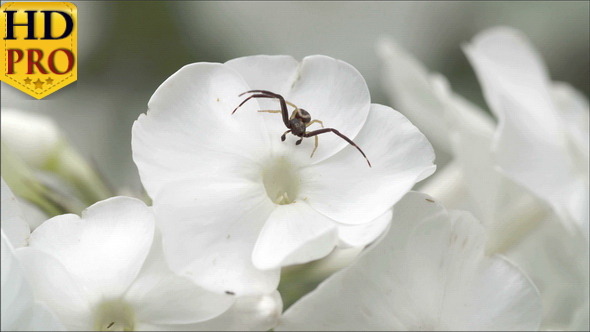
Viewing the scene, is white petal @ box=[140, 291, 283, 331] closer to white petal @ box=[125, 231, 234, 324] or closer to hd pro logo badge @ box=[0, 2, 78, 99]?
white petal @ box=[125, 231, 234, 324]

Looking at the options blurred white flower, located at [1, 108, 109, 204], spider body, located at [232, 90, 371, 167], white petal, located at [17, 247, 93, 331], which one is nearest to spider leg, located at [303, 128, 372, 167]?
spider body, located at [232, 90, 371, 167]

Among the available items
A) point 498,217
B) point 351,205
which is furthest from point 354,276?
point 498,217

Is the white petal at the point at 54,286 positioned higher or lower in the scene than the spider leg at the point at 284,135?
lower

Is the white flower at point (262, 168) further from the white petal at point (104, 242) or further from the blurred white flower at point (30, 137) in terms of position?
the blurred white flower at point (30, 137)

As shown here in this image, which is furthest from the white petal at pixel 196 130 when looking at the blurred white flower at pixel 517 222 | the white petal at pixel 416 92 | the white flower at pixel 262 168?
the white petal at pixel 416 92

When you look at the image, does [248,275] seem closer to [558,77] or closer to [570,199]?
[570,199]

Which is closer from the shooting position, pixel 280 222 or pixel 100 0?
pixel 280 222

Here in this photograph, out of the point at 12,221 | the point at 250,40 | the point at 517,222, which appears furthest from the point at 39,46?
the point at 250,40
